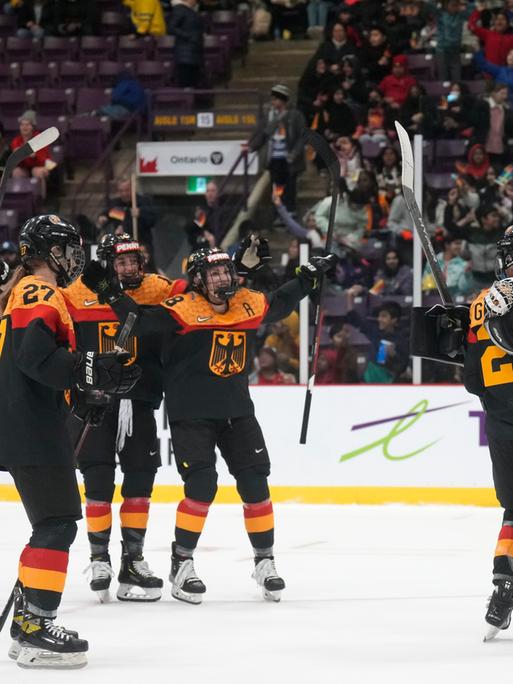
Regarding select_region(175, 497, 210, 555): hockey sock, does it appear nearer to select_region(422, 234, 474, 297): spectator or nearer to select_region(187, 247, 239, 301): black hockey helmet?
select_region(187, 247, 239, 301): black hockey helmet

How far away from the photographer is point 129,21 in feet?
47.6

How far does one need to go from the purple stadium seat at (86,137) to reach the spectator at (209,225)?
1992 millimetres

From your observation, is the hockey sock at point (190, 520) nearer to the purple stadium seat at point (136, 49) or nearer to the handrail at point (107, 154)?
the handrail at point (107, 154)

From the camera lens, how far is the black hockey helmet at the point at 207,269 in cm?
574

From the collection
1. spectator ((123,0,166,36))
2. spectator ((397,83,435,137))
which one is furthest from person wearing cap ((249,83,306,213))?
spectator ((123,0,166,36))

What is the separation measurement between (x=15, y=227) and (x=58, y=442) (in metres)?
7.16

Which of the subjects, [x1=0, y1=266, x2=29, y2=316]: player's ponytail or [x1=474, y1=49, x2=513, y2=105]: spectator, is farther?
[x1=474, y1=49, x2=513, y2=105]: spectator

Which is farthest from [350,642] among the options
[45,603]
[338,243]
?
[338,243]

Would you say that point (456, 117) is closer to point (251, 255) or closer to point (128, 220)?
point (128, 220)

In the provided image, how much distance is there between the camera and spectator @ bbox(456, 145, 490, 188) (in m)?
10.3

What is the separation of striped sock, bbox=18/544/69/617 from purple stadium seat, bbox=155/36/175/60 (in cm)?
977

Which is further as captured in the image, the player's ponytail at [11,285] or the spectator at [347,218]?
the spectator at [347,218]

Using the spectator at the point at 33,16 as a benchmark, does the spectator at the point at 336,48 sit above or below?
above

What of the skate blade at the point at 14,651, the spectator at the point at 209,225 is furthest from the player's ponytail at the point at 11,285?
the spectator at the point at 209,225
